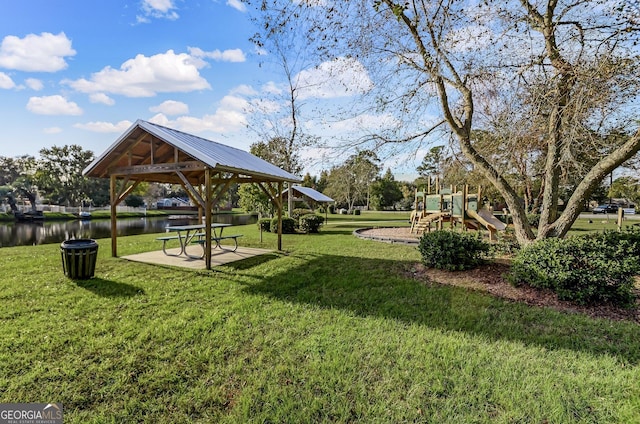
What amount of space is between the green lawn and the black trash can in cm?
42

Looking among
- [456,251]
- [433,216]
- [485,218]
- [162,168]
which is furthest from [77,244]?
[485,218]

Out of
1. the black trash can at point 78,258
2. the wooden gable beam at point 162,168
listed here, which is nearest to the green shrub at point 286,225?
the wooden gable beam at point 162,168

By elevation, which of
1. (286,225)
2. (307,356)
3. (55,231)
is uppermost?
(286,225)

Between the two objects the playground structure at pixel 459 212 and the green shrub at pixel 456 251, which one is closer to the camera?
the green shrub at pixel 456 251

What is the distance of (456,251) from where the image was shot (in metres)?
6.25

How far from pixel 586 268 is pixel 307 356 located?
4497 mm

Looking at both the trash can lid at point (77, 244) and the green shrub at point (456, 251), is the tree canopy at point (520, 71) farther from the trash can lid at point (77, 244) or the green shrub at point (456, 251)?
the trash can lid at point (77, 244)

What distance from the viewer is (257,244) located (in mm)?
10945

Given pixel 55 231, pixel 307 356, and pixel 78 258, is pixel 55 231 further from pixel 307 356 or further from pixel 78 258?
pixel 307 356

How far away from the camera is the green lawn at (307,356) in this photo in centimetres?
237

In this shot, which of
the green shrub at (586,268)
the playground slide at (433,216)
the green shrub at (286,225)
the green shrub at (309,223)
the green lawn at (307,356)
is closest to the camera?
the green lawn at (307,356)

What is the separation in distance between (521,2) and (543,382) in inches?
277

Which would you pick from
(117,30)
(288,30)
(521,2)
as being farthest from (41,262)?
(521,2)

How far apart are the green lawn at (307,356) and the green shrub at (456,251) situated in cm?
111
